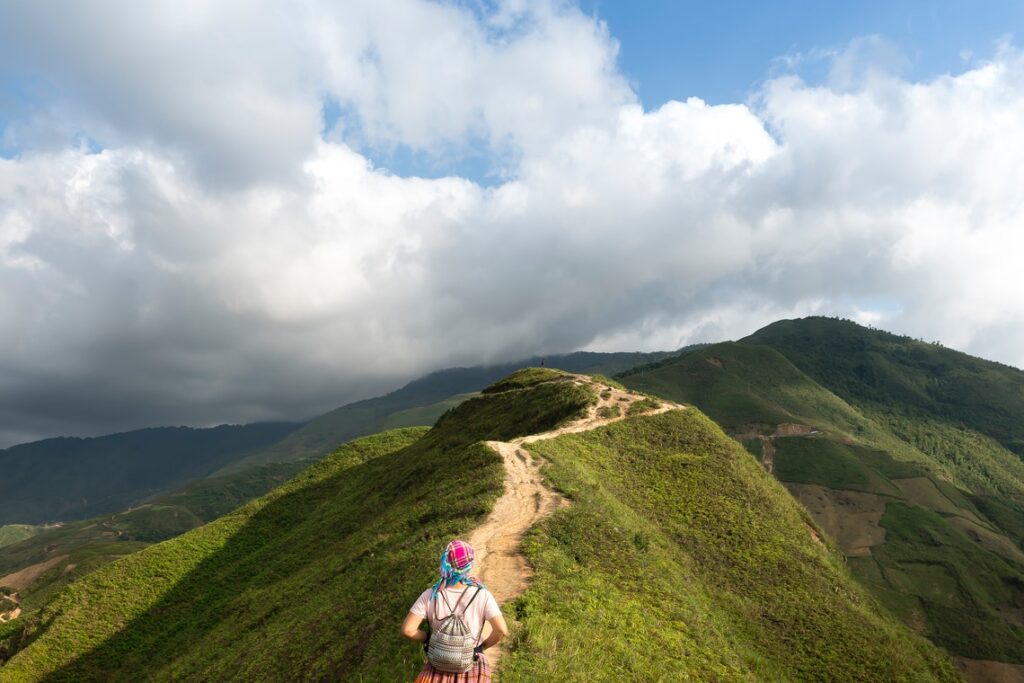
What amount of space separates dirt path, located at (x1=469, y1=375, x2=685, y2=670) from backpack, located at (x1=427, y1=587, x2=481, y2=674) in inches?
18.4

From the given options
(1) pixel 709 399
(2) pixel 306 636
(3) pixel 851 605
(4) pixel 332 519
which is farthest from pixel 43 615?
(1) pixel 709 399

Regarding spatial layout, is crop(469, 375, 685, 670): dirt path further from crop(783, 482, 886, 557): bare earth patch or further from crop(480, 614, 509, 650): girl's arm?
crop(783, 482, 886, 557): bare earth patch

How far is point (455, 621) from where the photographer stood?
8.83m

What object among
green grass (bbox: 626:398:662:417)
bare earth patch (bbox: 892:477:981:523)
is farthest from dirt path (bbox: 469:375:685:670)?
bare earth patch (bbox: 892:477:981:523)

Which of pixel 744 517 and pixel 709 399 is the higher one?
pixel 709 399

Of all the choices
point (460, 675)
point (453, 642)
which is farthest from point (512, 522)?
point (453, 642)

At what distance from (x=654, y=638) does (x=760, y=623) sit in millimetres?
14607

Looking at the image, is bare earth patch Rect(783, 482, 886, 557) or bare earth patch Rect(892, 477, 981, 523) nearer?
bare earth patch Rect(783, 482, 886, 557)

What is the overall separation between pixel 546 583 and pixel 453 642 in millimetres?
10203

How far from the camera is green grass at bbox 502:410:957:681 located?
16.1 meters

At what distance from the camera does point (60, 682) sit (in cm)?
4106

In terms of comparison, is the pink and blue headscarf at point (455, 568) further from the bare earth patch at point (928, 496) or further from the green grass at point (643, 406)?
the bare earth patch at point (928, 496)

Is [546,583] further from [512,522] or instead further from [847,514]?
[847,514]

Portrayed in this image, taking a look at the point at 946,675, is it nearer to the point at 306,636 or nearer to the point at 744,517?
the point at 744,517
